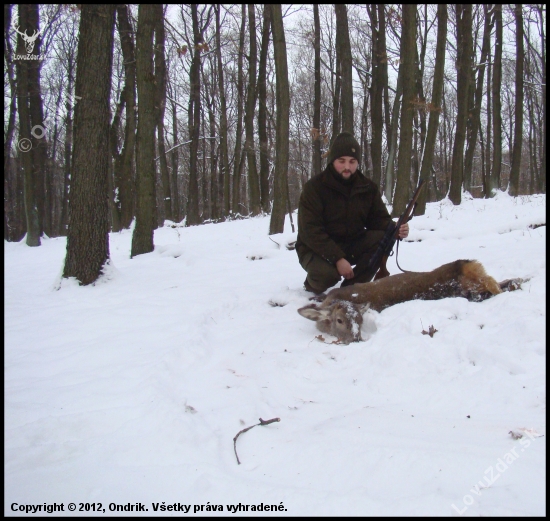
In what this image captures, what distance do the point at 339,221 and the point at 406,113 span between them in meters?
6.06

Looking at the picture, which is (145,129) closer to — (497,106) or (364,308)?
(364,308)

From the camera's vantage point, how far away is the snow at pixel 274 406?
5.41ft

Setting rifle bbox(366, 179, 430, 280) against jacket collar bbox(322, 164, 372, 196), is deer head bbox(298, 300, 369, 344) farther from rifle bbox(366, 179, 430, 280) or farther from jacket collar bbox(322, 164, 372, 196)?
jacket collar bbox(322, 164, 372, 196)

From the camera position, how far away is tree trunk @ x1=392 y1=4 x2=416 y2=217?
366 inches

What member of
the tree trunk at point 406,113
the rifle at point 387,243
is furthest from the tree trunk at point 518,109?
the rifle at point 387,243

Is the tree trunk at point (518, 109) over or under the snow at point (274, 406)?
over

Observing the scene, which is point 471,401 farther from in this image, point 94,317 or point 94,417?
point 94,317

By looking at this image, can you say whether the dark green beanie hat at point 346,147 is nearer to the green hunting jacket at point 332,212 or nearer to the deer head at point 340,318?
the green hunting jacket at point 332,212

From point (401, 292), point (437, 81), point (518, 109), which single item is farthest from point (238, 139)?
point (401, 292)

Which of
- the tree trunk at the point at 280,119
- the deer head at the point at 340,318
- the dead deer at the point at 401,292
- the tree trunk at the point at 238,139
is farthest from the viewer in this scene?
the tree trunk at the point at 238,139

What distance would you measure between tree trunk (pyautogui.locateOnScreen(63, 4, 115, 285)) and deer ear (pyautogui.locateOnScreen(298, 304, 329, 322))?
10.1 feet

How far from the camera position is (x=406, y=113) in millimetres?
9422

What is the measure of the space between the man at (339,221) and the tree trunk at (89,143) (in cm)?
273

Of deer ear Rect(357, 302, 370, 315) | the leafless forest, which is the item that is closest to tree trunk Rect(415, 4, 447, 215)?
the leafless forest
